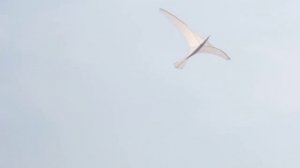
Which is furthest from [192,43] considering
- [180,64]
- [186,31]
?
[180,64]

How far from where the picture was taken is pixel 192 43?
33969 millimetres

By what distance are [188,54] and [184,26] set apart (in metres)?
3.01

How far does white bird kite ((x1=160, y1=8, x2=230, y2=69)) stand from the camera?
107ft

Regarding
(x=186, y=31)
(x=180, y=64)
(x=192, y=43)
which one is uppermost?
(x=186, y=31)

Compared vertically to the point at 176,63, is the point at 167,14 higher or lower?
higher

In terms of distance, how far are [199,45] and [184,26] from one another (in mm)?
2910

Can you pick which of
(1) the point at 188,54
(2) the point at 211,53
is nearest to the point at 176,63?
(1) the point at 188,54

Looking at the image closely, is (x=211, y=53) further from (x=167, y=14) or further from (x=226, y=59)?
(x=167, y=14)

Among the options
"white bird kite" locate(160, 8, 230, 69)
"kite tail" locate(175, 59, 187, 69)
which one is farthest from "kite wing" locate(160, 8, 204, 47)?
"kite tail" locate(175, 59, 187, 69)

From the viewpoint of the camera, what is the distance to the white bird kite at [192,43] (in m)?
32.6

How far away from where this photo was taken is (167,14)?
3400 cm

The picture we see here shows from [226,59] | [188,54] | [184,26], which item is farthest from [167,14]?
[226,59]

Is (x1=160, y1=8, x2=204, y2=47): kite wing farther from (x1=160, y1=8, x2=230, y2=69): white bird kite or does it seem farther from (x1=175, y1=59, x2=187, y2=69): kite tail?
(x1=175, y1=59, x2=187, y2=69): kite tail

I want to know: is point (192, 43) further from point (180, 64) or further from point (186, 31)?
point (180, 64)
